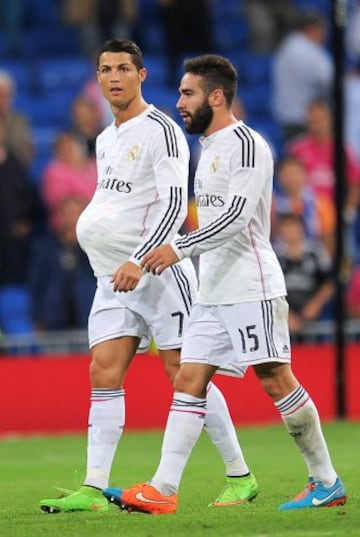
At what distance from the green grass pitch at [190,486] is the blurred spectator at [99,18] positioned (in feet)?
20.3

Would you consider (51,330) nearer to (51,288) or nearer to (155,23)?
(51,288)

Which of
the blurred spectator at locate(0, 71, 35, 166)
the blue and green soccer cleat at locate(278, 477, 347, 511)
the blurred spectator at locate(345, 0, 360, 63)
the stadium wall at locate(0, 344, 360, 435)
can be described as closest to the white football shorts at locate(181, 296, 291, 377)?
the blue and green soccer cleat at locate(278, 477, 347, 511)

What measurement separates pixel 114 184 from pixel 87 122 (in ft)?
27.0

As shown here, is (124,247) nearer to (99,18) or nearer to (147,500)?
(147,500)

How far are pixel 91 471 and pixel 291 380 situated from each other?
1.18 meters

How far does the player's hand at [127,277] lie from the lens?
29.5 feet

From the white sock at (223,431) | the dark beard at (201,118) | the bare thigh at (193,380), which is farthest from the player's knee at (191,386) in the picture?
the dark beard at (201,118)

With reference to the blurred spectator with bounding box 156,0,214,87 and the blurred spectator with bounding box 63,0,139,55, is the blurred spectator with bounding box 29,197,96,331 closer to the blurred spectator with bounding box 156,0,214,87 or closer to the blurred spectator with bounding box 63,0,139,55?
the blurred spectator with bounding box 63,0,139,55

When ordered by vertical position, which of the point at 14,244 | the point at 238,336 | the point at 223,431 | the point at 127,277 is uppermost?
the point at 127,277

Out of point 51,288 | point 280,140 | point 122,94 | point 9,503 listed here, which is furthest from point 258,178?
point 280,140

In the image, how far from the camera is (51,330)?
15.9 meters

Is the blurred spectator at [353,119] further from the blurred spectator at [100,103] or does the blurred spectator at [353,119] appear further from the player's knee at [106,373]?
the player's knee at [106,373]

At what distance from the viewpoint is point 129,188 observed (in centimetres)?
952

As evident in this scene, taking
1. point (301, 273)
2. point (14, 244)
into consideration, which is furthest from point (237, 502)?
point (14, 244)
